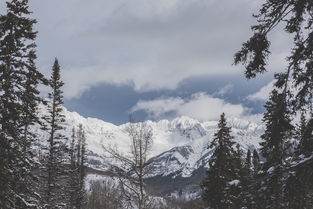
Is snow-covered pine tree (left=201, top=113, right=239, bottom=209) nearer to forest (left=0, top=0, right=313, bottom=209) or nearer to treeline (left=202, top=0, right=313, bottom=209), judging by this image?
forest (left=0, top=0, right=313, bottom=209)

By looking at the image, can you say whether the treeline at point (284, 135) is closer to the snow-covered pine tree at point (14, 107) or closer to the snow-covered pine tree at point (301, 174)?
the snow-covered pine tree at point (301, 174)

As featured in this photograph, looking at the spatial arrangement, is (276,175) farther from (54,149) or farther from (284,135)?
(54,149)

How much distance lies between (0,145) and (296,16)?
14008 mm

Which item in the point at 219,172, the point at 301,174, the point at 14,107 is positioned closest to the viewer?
the point at 301,174

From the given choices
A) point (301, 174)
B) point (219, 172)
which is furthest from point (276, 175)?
point (219, 172)

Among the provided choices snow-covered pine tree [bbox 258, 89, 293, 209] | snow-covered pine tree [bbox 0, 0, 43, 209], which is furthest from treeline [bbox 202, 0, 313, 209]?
snow-covered pine tree [bbox 0, 0, 43, 209]

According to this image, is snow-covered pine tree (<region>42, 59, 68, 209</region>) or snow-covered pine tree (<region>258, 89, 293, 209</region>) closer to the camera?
snow-covered pine tree (<region>258, 89, 293, 209</region>)

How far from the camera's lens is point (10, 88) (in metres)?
19.5

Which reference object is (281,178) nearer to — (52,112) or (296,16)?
(296,16)

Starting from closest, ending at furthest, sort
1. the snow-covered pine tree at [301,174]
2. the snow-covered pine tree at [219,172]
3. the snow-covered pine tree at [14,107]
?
1. the snow-covered pine tree at [301,174]
2. the snow-covered pine tree at [14,107]
3. the snow-covered pine tree at [219,172]

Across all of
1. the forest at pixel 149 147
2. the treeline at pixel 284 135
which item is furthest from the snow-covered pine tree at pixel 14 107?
the treeline at pixel 284 135

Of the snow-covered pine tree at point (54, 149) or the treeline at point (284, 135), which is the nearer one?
the treeline at point (284, 135)

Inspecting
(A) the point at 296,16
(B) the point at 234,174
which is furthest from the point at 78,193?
(A) the point at 296,16

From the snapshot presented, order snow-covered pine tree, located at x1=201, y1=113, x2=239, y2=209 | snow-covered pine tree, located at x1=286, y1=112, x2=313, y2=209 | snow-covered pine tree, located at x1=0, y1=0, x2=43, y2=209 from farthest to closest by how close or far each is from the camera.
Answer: snow-covered pine tree, located at x1=201, y1=113, x2=239, y2=209 < snow-covered pine tree, located at x1=0, y1=0, x2=43, y2=209 < snow-covered pine tree, located at x1=286, y1=112, x2=313, y2=209
